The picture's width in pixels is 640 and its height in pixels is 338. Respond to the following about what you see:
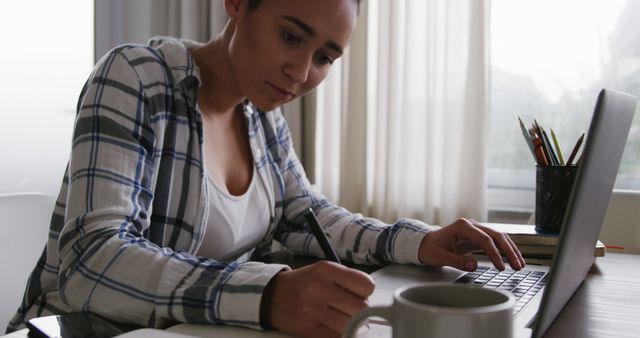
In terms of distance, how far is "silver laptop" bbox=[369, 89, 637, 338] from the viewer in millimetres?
584

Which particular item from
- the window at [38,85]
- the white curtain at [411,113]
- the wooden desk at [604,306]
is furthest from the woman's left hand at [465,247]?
the window at [38,85]

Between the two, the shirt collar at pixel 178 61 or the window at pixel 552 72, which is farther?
the window at pixel 552 72

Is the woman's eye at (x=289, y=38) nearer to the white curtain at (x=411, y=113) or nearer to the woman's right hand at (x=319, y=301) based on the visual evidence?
the woman's right hand at (x=319, y=301)

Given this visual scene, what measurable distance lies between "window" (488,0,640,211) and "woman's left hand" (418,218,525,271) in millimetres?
1395

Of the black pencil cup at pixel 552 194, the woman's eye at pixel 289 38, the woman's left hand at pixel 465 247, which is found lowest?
the woman's left hand at pixel 465 247

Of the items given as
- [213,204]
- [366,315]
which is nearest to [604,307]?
[366,315]

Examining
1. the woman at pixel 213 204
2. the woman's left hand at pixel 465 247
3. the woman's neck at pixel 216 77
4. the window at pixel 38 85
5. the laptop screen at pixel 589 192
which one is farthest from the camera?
the window at pixel 38 85

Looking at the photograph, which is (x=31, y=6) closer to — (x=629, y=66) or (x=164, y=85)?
(x=164, y=85)

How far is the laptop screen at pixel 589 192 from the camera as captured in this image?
58cm

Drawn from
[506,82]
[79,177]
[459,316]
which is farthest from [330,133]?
[459,316]

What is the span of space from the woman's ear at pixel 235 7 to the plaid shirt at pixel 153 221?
0.11 m

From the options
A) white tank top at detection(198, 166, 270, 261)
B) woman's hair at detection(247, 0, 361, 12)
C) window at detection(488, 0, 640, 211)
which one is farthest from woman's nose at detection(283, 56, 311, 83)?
window at detection(488, 0, 640, 211)

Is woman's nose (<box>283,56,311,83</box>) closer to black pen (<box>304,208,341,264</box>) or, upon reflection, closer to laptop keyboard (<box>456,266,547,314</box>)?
black pen (<box>304,208,341,264</box>)

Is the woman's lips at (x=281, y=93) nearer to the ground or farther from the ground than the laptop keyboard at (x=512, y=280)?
farther from the ground
